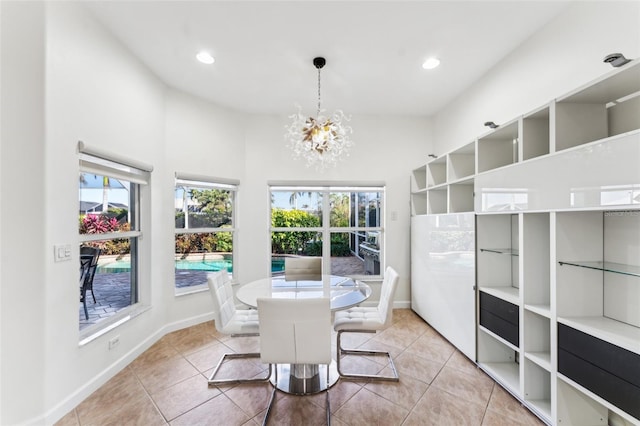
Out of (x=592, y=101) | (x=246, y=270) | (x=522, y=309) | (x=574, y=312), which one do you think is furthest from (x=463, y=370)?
(x=246, y=270)

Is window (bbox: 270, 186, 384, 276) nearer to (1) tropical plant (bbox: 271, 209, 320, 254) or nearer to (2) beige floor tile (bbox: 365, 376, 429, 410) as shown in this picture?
(1) tropical plant (bbox: 271, 209, 320, 254)

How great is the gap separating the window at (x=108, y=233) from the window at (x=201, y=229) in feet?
1.96

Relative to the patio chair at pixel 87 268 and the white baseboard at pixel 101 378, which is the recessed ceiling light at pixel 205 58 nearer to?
the patio chair at pixel 87 268

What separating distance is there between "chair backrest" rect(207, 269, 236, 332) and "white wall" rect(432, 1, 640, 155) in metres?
3.22

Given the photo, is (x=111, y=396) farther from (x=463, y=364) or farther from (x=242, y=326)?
(x=463, y=364)

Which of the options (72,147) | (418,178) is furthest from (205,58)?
(418,178)

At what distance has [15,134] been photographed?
1769 mm

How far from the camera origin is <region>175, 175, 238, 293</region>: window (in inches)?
140

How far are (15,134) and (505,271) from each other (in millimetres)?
3978

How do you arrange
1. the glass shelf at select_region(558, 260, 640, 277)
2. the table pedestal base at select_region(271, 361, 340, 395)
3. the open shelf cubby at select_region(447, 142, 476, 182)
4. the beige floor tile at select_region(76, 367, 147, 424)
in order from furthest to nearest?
the open shelf cubby at select_region(447, 142, 476, 182)
the table pedestal base at select_region(271, 361, 340, 395)
the beige floor tile at select_region(76, 367, 147, 424)
the glass shelf at select_region(558, 260, 640, 277)

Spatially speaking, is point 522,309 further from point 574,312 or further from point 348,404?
point 348,404

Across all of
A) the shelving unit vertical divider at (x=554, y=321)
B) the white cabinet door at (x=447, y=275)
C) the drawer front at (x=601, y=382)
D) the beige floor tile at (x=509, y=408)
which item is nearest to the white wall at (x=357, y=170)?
the white cabinet door at (x=447, y=275)

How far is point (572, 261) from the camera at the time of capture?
5.76 feet

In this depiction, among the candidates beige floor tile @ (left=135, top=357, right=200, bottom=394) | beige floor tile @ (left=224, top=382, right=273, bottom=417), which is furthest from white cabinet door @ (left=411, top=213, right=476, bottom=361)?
beige floor tile @ (left=135, top=357, right=200, bottom=394)
